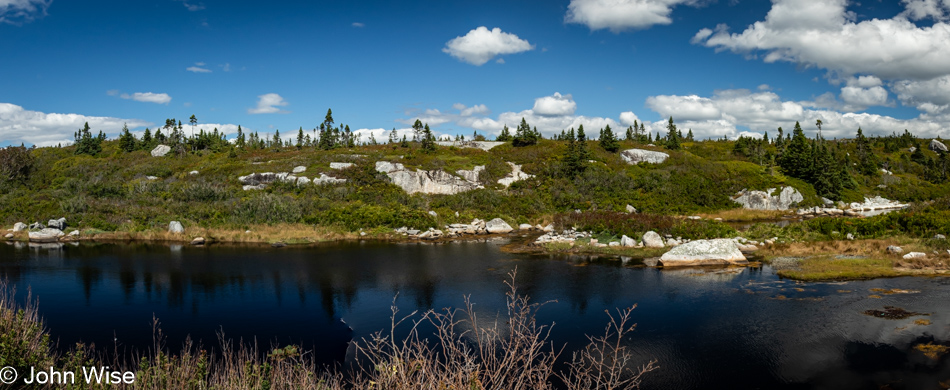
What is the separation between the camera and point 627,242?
31766 millimetres

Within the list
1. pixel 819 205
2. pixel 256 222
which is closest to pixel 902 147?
pixel 819 205

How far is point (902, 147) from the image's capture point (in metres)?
106

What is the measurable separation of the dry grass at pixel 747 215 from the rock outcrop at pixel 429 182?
27988 millimetres

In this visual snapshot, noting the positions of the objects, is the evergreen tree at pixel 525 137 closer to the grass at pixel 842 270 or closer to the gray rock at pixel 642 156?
the gray rock at pixel 642 156

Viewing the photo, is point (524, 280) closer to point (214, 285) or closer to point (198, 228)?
point (214, 285)

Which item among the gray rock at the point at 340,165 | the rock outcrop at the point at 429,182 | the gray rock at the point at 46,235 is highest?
the gray rock at the point at 340,165

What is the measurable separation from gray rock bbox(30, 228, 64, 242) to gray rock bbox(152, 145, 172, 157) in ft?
148

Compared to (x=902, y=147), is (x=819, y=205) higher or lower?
lower

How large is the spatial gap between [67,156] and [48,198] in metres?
44.5

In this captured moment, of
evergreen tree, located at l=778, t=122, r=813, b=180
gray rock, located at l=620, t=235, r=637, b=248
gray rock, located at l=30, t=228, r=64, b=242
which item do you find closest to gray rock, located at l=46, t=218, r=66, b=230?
gray rock, located at l=30, t=228, r=64, b=242

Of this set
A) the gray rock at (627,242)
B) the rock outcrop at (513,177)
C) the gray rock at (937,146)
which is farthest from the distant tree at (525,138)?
the gray rock at (937,146)

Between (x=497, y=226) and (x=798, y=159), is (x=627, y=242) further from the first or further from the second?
(x=798, y=159)

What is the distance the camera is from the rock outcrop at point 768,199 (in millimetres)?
56844

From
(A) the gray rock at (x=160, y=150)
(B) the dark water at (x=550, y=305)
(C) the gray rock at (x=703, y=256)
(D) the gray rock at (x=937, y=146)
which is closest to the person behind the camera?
(B) the dark water at (x=550, y=305)
